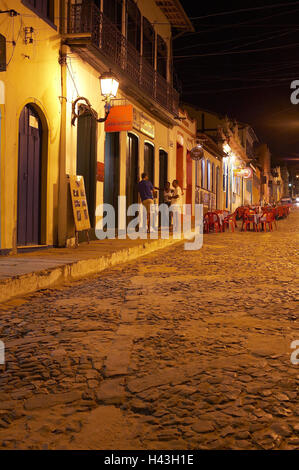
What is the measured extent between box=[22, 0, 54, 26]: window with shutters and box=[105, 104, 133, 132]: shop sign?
308 cm

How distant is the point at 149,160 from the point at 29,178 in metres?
9.05

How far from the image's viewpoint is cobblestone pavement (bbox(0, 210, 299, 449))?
2365 mm

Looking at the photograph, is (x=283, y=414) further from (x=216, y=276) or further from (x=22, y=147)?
(x=22, y=147)

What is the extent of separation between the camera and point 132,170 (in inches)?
658

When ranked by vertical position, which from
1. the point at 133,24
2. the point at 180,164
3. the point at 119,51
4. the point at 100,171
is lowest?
the point at 100,171

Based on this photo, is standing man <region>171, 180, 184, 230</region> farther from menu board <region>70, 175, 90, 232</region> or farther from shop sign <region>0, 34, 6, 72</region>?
shop sign <region>0, 34, 6, 72</region>

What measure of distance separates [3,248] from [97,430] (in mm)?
7083

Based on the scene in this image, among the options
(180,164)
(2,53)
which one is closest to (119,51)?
(2,53)

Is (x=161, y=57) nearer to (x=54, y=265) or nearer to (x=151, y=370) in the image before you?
(x=54, y=265)

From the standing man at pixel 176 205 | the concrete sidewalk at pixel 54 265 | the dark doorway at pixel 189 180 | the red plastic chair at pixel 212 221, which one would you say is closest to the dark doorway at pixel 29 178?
the concrete sidewalk at pixel 54 265

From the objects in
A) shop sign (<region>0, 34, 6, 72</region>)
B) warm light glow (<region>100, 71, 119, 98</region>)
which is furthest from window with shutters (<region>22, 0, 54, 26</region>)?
warm light glow (<region>100, 71, 119, 98</region>)

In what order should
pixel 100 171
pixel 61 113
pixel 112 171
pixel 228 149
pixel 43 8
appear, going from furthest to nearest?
1. pixel 228 149
2. pixel 112 171
3. pixel 100 171
4. pixel 61 113
5. pixel 43 8
